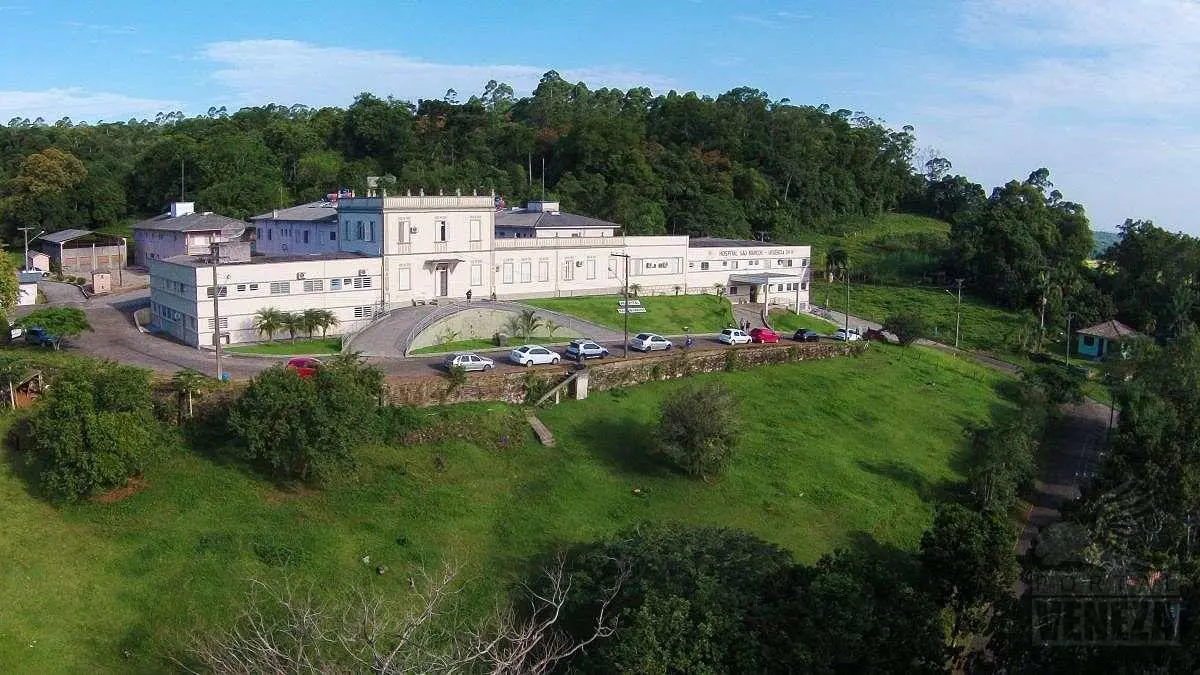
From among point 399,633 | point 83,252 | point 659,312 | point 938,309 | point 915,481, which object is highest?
point 83,252

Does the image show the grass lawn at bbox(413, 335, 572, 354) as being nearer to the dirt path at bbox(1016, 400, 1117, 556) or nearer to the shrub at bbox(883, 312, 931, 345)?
the shrub at bbox(883, 312, 931, 345)

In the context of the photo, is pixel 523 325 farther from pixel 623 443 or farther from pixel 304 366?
pixel 304 366

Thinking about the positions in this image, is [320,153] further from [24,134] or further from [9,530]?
[9,530]

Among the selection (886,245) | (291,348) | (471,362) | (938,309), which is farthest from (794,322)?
(886,245)

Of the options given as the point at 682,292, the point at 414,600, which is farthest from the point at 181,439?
the point at 682,292

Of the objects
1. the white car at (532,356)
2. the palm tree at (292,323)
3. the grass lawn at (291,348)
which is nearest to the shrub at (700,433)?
the white car at (532,356)

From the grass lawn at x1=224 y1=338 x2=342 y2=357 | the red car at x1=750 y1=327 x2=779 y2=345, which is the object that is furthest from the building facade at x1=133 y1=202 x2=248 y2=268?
the red car at x1=750 y1=327 x2=779 y2=345
